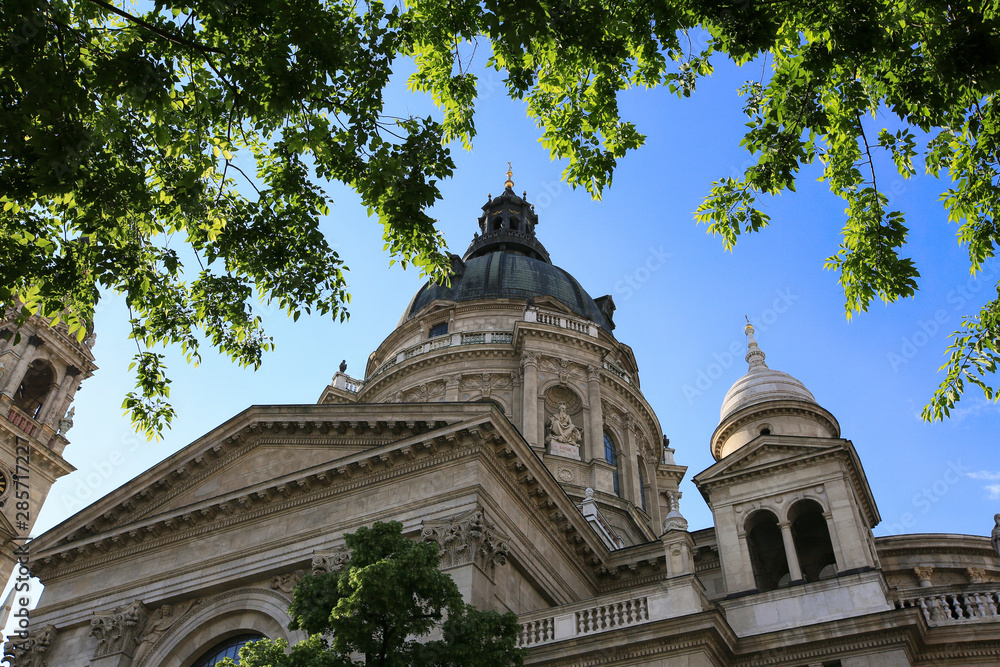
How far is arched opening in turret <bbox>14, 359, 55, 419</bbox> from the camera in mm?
42094

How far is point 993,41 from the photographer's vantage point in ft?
30.3

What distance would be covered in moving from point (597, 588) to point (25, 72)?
62.2 ft

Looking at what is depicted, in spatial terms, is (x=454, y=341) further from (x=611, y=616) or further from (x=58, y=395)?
(x=611, y=616)

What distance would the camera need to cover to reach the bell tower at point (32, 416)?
39.0 metres

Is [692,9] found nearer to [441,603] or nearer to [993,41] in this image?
[993,41]

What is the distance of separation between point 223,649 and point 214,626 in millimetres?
577

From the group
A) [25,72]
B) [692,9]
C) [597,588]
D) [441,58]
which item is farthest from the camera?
[597,588]

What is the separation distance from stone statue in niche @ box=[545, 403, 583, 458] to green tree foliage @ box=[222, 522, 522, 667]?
809 inches

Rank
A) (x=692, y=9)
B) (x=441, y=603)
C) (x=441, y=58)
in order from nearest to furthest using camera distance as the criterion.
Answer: (x=692, y=9), (x=441, y=58), (x=441, y=603)

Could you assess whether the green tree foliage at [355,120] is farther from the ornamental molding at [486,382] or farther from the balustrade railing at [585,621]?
the ornamental molding at [486,382]

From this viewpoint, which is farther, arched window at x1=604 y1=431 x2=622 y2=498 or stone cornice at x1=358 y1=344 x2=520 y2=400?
stone cornice at x1=358 y1=344 x2=520 y2=400

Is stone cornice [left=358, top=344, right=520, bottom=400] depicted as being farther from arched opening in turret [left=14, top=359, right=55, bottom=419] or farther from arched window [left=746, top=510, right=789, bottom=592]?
arched window [left=746, top=510, right=789, bottom=592]

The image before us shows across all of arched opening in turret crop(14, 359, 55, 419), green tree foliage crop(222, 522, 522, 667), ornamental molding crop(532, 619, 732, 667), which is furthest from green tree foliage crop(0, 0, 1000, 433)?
arched opening in turret crop(14, 359, 55, 419)

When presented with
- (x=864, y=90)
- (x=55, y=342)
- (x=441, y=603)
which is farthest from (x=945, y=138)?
(x=55, y=342)
